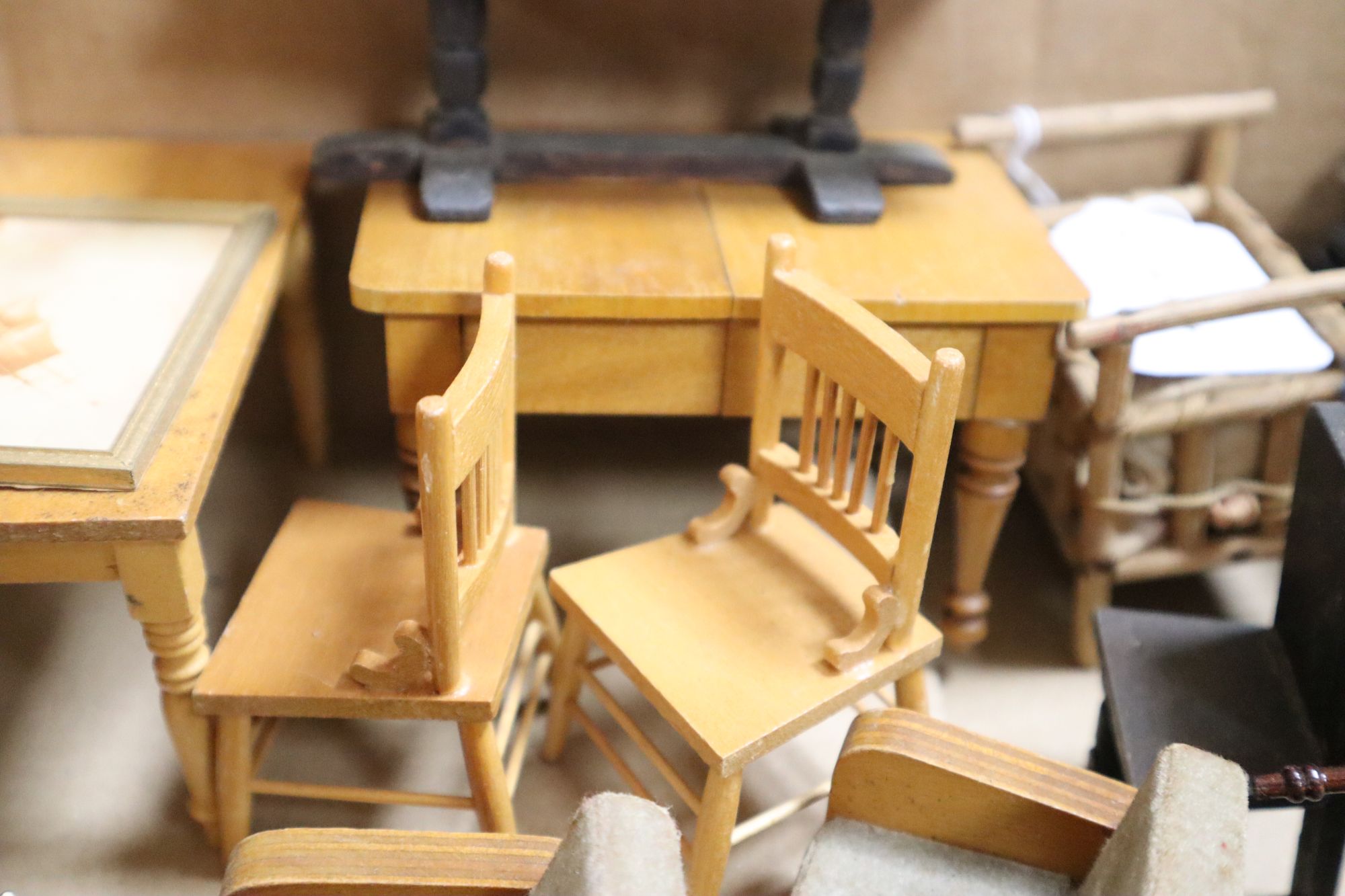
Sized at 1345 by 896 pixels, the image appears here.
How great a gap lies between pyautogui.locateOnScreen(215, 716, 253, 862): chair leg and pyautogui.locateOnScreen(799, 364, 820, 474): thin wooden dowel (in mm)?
681

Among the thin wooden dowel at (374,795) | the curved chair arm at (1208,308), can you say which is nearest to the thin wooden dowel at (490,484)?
the thin wooden dowel at (374,795)

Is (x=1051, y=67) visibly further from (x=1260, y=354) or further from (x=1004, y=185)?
(x=1260, y=354)

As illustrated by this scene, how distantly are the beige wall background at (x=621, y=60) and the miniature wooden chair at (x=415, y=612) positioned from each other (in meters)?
0.68

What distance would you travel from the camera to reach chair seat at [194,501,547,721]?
53.0 inches

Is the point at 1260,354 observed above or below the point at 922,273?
below

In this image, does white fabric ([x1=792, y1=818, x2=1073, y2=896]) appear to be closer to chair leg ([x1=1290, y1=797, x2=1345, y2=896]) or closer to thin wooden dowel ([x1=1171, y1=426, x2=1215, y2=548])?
chair leg ([x1=1290, y1=797, x2=1345, y2=896])

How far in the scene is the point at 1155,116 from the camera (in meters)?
1.98

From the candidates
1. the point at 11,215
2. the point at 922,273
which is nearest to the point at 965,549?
the point at 922,273

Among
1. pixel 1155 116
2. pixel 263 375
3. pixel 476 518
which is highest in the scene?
pixel 1155 116

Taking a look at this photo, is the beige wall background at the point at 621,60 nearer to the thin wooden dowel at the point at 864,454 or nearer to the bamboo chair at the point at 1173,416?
the bamboo chair at the point at 1173,416

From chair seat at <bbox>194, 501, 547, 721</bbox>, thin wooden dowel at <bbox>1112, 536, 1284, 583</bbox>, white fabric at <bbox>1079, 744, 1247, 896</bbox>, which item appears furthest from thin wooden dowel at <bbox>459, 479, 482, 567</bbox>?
thin wooden dowel at <bbox>1112, 536, 1284, 583</bbox>

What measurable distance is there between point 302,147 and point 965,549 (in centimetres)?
113

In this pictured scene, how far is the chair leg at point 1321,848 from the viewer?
1.35m

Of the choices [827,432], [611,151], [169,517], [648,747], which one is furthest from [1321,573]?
[169,517]
